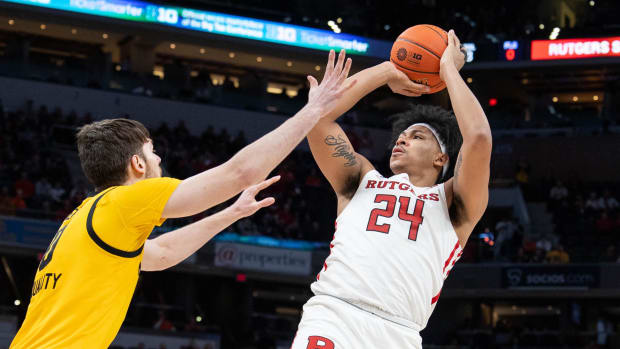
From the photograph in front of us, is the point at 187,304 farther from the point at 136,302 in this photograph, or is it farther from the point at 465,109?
the point at 465,109

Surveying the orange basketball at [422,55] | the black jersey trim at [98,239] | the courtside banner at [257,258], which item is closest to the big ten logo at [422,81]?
the orange basketball at [422,55]

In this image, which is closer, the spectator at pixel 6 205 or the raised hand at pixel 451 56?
the raised hand at pixel 451 56

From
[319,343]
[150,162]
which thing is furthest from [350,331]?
[150,162]

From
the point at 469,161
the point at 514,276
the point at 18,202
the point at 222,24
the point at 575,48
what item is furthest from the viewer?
the point at 575,48

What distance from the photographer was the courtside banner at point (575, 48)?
29219 millimetres

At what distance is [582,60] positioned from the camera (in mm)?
29625

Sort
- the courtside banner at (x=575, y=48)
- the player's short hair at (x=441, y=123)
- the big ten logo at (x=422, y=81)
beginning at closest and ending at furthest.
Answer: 1. the player's short hair at (x=441, y=123)
2. the big ten logo at (x=422, y=81)
3. the courtside banner at (x=575, y=48)

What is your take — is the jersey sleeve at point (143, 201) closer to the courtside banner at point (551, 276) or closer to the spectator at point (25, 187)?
the spectator at point (25, 187)

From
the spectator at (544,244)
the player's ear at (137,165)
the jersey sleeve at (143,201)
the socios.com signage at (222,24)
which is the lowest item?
the spectator at (544,244)

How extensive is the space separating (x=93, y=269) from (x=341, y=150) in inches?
66.5

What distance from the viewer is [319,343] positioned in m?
4.26

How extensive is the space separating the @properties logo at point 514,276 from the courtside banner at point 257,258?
5.56 metres

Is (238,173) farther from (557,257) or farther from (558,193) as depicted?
(558,193)

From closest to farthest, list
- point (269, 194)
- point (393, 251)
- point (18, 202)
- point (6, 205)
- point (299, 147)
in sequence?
point (393, 251)
point (6, 205)
point (18, 202)
point (269, 194)
point (299, 147)
